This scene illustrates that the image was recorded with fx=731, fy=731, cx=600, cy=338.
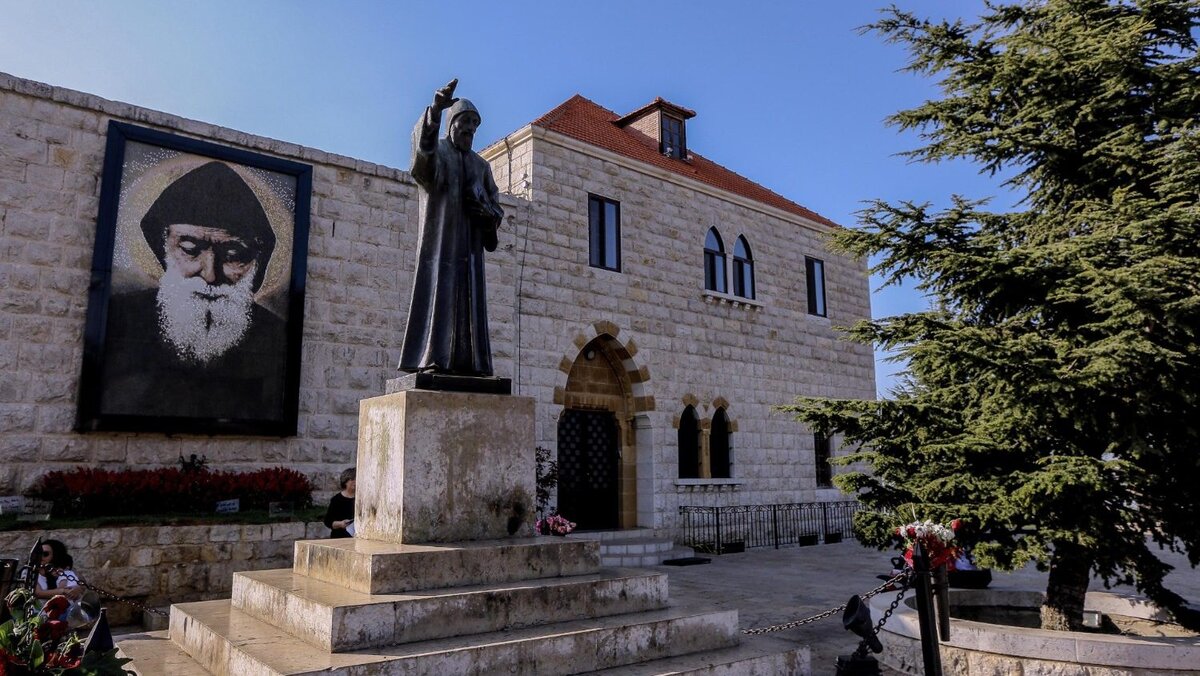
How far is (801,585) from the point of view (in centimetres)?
999

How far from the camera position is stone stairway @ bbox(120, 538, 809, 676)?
12.9 feet

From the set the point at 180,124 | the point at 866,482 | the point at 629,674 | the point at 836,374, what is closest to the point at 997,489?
the point at 866,482

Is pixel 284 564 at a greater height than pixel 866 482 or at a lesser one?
lesser

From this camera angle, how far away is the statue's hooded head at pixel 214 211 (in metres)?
9.36

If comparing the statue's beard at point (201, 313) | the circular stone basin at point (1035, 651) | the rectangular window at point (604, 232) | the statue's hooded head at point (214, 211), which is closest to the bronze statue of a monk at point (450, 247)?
the circular stone basin at point (1035, 651)

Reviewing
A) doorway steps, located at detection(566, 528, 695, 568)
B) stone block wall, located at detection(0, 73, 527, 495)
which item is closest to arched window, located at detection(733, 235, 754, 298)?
doorway steps, located at detection(566, 528, 695, 568)

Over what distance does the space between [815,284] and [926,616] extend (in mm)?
15022

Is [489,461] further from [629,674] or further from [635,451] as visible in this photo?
[635,451]

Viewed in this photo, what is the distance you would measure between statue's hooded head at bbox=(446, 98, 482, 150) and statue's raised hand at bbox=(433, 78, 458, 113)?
0.35m

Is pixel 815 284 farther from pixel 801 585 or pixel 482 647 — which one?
pixel 482 647

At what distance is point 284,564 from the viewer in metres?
8.48

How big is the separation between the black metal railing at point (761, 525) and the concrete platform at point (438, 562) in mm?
9493

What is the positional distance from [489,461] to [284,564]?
470 cm

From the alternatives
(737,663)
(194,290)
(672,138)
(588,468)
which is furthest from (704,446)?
(737,663)
